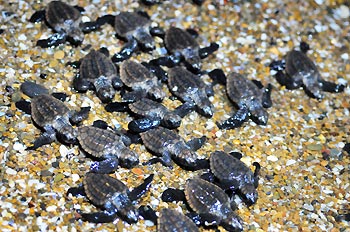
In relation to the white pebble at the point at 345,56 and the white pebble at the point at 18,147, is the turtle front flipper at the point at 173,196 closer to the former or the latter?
the white pebble at the point at 18,147

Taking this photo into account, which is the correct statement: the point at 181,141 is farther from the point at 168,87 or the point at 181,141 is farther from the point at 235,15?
the point at 235,15

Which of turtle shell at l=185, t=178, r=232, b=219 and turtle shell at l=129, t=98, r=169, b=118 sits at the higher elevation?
turtle shell at l=129, t=98, r=169, b=118

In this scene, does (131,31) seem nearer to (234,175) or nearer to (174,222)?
(234,175)

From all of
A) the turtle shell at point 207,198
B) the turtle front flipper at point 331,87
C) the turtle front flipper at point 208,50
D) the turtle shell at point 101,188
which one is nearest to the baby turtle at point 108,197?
the turtle shell at point 101,188

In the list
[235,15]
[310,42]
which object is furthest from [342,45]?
[235,15]

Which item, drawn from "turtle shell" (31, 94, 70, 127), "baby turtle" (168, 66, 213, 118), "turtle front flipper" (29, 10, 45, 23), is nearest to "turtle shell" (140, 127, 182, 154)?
"baby turtle" (168, 66, 213, 118)

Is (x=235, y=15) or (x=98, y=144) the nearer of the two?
(x=98, y=144)

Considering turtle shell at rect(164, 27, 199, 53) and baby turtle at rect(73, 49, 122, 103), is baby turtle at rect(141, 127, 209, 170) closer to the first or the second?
baby turtle at rect(73, 49, 122, 103)
